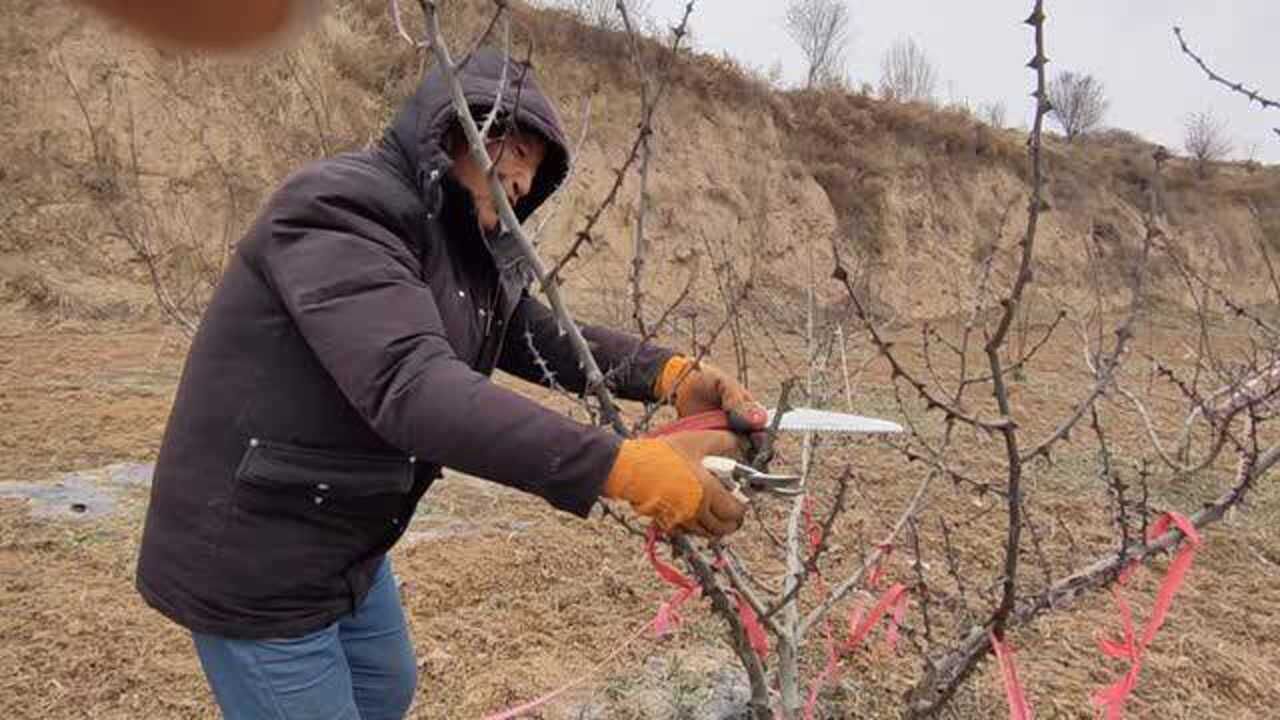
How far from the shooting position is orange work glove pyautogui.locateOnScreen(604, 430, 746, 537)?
1.13m

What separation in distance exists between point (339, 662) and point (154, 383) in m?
5.75

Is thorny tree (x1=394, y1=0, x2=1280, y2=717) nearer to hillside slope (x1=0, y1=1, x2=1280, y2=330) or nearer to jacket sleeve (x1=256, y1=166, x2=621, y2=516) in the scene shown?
jacket sleeve (x1=256, y1=166, x2=621, y2=516)

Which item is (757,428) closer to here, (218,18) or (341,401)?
(341,401)

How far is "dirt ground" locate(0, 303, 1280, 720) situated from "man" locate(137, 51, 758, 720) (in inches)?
60.7

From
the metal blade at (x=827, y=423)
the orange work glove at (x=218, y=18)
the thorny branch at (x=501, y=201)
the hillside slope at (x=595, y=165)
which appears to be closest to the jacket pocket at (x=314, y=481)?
the thorny branch at (x=501, y=201)

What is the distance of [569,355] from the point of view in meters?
1.89

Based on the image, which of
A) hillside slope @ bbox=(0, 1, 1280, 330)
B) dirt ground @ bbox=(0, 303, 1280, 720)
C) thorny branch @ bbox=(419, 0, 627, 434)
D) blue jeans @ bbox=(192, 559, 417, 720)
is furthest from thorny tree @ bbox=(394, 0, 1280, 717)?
hillside slope @ bbox=(0, 1, 1280, 330)

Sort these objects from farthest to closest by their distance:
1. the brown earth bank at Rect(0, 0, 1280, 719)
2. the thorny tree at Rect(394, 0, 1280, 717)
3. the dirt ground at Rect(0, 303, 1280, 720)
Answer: the brown earth bank at Rect(0, 0, 1280, 719) → the dirt ground at Rect(0, 303, 1280, 720) → the thorny tree at Rect(394, 0, 1280, 717)

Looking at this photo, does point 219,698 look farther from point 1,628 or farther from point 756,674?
point 1,628

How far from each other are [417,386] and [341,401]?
0.91 ft

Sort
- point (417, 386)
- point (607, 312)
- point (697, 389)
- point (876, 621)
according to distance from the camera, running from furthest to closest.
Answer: point (607, 312)
point (876, 621)
point (697, 389)
point (417, 386)

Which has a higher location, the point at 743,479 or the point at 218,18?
the point at 218,18

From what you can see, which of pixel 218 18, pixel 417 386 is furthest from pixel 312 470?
pixel 218 18

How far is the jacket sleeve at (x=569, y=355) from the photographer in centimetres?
179
